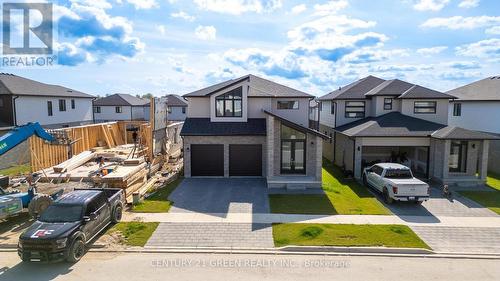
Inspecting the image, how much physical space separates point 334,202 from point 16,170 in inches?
817

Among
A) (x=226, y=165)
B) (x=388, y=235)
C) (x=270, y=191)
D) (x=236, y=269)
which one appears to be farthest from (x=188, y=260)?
(x=226, y=165)

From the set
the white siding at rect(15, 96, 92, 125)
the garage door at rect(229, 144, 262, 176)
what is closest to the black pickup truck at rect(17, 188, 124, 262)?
the garage door at rect(229, 144, 262, 176)

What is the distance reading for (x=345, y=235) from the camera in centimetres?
1287

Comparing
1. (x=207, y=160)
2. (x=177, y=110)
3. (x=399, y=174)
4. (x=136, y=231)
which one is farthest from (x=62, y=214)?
(x=177, y=110)

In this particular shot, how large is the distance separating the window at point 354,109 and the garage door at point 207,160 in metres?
11.2

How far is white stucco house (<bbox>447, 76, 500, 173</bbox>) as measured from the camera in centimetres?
2608

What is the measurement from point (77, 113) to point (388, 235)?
→ 3516 cm

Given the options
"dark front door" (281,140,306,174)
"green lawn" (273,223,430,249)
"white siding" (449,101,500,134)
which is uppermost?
"white siding" (449,101,500,134)

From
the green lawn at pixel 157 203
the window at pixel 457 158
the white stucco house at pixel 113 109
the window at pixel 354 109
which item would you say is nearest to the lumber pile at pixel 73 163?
the green lawn at pixel 157 203

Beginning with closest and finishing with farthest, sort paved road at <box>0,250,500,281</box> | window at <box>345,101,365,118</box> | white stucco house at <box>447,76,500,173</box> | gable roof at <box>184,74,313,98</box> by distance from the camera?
paved road at <box>0,250,500,281</box>
gable roof at <box>184,74,313,98</box>
white stucco house at <box>447,76,500,173</box>
window at <box>345,101,365,118</box>

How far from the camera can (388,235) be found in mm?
12938

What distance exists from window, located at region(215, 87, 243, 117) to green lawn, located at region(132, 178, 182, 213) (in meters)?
6.51

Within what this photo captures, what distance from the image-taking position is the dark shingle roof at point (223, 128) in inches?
862

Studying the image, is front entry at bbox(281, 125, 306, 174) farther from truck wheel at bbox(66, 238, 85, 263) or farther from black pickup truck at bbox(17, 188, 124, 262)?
truck wheel at bbox(66, 238, 85, 263)
